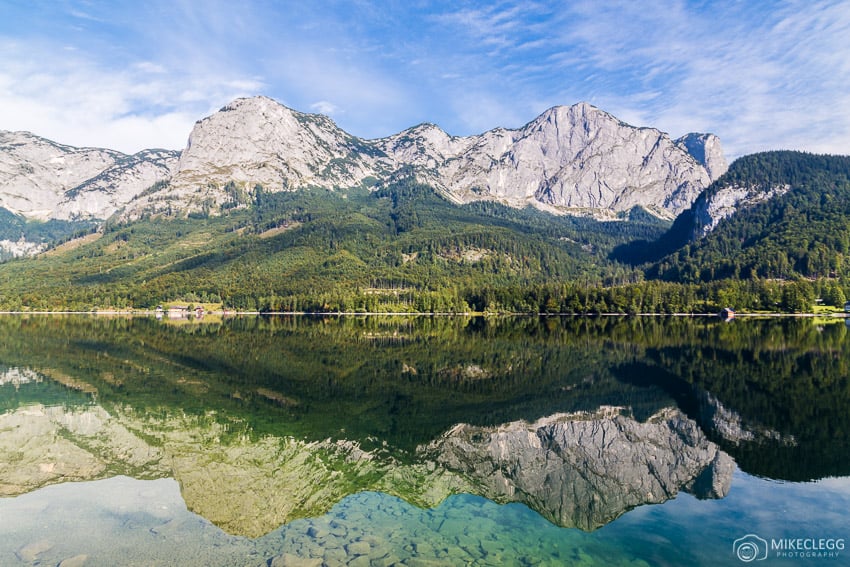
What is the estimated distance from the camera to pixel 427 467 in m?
22.8

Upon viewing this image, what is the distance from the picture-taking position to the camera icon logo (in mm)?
14648

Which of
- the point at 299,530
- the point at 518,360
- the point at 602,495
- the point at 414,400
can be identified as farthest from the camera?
the point at 518,360

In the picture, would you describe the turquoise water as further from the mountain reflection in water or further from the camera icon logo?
the mountain reflection in water

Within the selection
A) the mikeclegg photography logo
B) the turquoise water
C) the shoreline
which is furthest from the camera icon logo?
the shoreline

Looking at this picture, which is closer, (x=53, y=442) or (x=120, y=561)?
(x=120, y=561)

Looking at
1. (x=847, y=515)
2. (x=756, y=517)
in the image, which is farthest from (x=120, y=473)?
(x=847, y=515)

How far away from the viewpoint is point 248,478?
70.3ft

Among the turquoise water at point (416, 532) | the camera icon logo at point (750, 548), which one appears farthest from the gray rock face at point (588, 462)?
the camera icon logo at point (750, 548)

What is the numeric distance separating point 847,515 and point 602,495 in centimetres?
796

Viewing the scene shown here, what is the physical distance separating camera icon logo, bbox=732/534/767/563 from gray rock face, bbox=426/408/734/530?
338cm

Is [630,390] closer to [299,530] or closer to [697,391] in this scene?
[697,391]

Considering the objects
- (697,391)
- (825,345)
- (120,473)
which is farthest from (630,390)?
(825,345)

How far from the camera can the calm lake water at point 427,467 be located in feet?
50.7

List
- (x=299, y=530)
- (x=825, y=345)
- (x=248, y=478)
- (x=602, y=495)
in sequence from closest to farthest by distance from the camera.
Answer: (x=299, y=530), (x=602, y=495), (x=248, y=478), (x=825, y=345)
